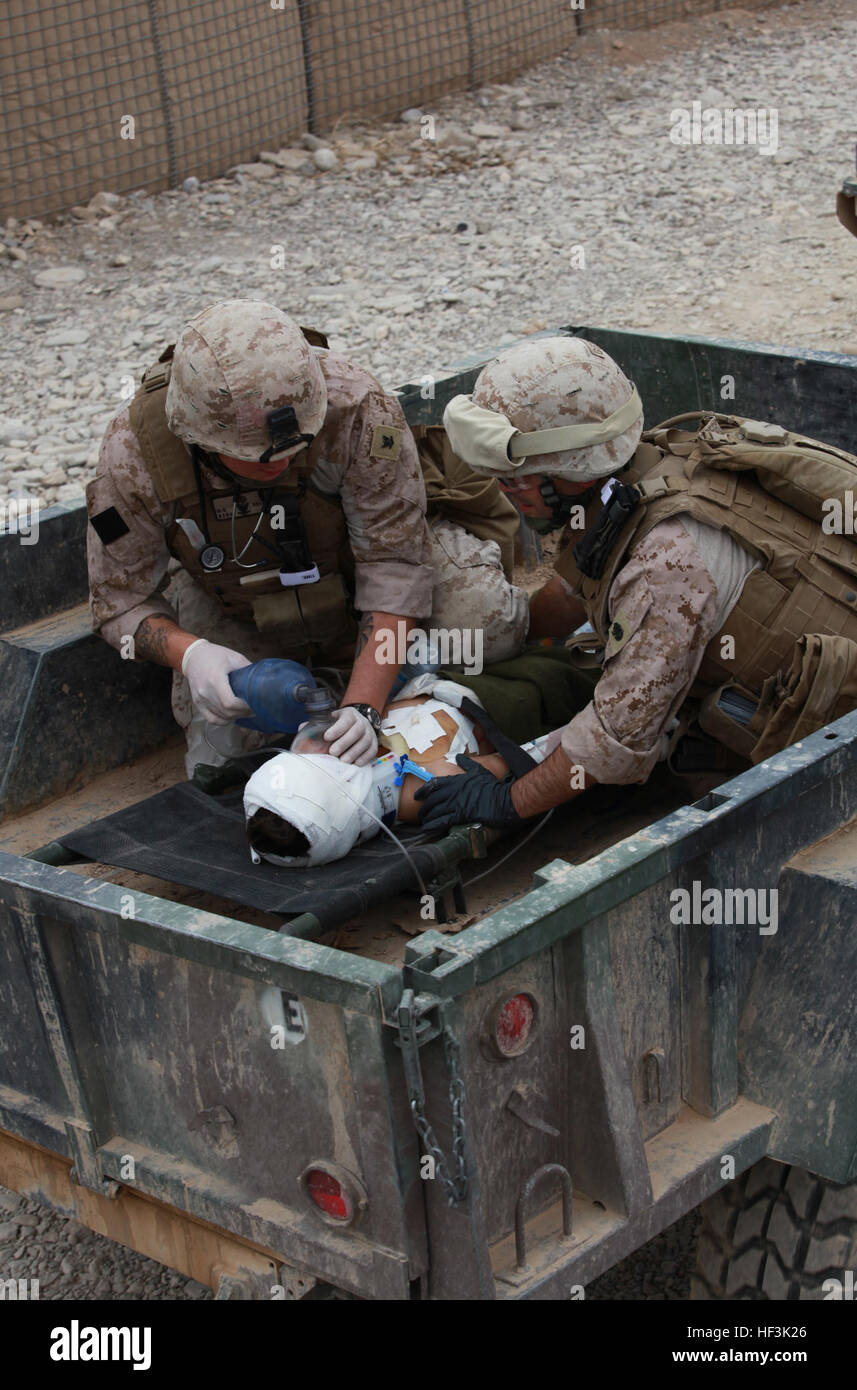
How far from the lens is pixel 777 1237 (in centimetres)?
291

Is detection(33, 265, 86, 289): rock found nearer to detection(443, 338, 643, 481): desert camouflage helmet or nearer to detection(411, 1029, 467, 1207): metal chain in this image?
detection(443, 338, 643, 481): desert camouflage helmet

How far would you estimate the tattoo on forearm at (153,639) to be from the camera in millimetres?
3699

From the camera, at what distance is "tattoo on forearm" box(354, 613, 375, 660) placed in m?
3.73

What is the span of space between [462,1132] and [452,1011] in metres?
0.18

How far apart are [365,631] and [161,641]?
18.5 inches

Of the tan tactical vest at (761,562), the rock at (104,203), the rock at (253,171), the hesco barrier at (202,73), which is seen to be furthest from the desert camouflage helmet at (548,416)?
the rock at (253,171)

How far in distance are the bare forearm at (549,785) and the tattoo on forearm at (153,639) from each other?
35.6 inches

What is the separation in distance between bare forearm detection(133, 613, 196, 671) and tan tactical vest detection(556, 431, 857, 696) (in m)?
0.98

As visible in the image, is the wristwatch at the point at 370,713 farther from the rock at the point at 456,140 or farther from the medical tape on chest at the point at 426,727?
the rock at the point at 456,140

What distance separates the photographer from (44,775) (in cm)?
396

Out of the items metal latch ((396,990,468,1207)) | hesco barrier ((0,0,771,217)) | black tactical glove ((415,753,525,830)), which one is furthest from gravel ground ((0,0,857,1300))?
metal latch ((396,990,468,1207))

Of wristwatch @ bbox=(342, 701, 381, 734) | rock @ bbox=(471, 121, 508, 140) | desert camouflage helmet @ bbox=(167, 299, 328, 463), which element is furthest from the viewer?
rock @ bbox=(471, 121, 508, 140)

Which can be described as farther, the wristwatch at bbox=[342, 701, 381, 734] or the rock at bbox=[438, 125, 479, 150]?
the rock at bbox=[438, 125, 479, 150]

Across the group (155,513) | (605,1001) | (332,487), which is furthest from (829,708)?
(155,513)
